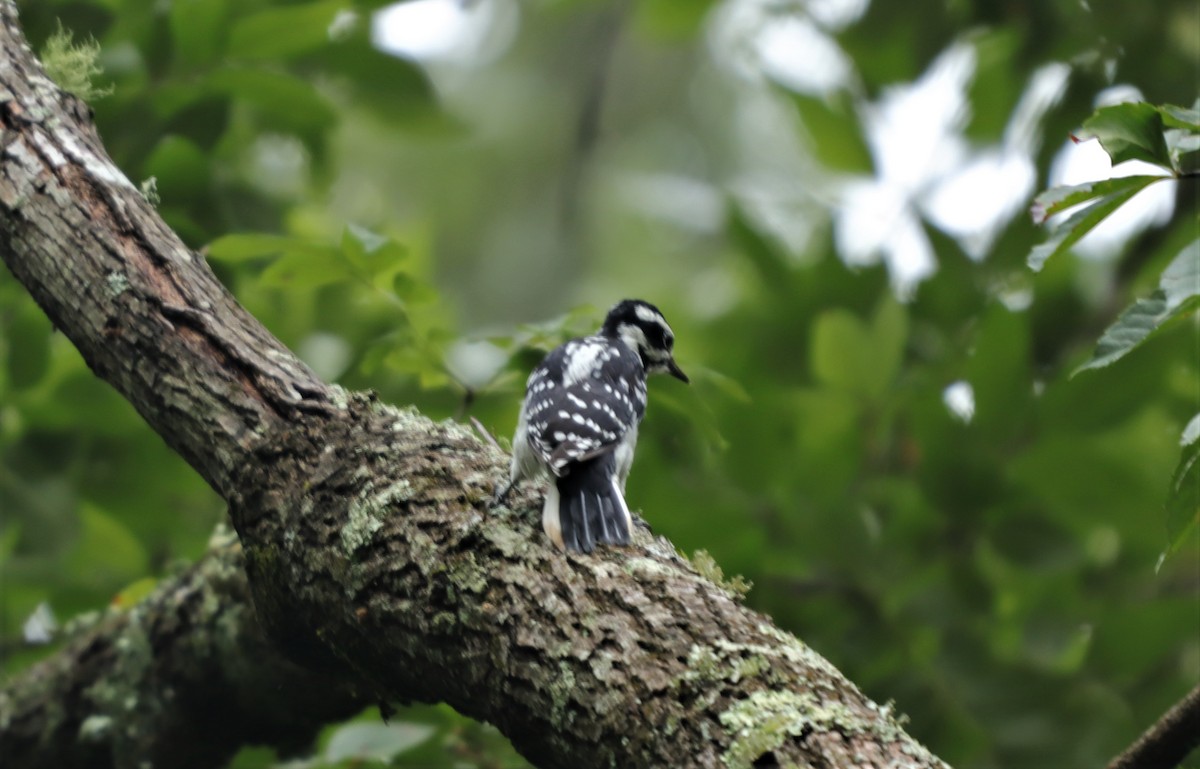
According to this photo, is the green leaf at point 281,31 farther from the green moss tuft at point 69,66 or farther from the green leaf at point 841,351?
the green leaf at point 841,351

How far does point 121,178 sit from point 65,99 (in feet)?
1.07

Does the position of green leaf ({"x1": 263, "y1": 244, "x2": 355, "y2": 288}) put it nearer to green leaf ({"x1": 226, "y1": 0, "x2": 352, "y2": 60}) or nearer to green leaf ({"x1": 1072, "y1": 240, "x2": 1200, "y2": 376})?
green leaf ({"x1": 226, "y1": 0, "x2": 352, "y2": 60})

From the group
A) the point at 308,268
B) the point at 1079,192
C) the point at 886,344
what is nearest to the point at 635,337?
the point at 886,344

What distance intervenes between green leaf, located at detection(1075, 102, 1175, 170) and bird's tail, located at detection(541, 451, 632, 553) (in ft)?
3.90

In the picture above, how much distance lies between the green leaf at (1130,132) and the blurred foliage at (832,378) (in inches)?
39.0

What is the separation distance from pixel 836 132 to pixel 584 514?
3040 mm

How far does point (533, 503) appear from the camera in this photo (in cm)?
255

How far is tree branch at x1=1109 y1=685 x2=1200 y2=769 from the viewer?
2199 mm

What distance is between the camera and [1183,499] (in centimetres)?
209

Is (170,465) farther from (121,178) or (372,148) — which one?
(372,148)

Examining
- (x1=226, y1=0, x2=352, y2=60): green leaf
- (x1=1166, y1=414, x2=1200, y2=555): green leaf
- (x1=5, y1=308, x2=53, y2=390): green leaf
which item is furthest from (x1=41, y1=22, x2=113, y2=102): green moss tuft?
(x1=1166, y1=414, x2=1200, y2=555): green leaf

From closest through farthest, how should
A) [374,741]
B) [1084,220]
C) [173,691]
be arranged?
[1084,220], [374,741], [173,691]

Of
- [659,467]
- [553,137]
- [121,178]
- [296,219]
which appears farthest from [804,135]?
[553,137]

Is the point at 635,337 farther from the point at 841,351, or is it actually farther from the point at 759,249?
the point at 759,249
